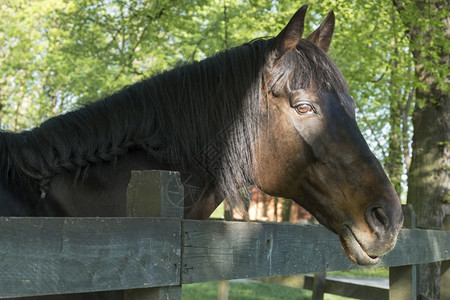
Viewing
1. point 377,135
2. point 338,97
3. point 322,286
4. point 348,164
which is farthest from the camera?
point 377,135

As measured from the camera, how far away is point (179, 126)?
102 inches

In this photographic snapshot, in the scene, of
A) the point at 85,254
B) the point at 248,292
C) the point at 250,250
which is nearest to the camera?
the point at 85,254

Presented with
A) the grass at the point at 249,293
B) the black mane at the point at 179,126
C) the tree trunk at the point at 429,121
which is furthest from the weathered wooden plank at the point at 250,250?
the grass at the point at 249,293

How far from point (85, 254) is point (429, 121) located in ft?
25.0

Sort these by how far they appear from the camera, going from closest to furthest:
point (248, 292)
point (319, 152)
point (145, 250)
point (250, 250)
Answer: point (145, 250) < point (250, 250) < point (319, 152) < point (248, 292)

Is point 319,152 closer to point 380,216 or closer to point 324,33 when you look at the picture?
point 380,216

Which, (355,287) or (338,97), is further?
(355,287)

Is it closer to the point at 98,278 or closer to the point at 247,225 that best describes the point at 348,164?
the point at 247,225

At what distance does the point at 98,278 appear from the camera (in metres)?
1.61

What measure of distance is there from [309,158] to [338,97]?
339mm

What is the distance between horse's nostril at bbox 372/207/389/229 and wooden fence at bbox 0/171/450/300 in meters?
0.41

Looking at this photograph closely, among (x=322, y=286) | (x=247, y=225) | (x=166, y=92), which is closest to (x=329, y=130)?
(x=247, y=225)

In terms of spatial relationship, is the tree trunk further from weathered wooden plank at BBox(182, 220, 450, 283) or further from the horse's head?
the horse's head

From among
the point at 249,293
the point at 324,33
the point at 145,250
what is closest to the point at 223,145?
the point at 145,250
